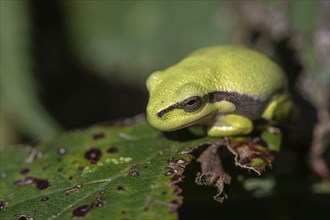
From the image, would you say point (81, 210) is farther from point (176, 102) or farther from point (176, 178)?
point (176, 102)

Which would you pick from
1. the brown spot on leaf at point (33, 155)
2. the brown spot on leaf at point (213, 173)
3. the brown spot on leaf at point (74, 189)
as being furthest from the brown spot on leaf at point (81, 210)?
the brown spot on leaf at point (33, 155)

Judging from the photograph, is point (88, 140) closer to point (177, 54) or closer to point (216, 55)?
point (216, 55)

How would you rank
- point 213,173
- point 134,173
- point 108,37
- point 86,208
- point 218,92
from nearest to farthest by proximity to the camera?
point 86,208, point 134,173, point 213,173, point 218,92, point 108,37

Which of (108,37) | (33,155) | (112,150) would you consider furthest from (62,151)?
(108,37)

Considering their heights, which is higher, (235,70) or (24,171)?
(235,70)

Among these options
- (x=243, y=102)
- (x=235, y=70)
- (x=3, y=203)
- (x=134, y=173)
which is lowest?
(x=3, y=203)

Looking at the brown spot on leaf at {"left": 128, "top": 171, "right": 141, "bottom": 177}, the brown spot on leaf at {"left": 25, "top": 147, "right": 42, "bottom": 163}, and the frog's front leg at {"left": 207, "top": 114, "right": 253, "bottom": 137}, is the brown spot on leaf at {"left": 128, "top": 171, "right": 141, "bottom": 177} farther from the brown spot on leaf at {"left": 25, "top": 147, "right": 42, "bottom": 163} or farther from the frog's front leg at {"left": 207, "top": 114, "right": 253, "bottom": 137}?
the brown spot on leaf at {"left": 25, "top": 147, "right": 42, "bottom": 163}

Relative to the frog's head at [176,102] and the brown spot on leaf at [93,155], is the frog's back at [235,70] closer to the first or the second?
the frog's head at [176,102]
